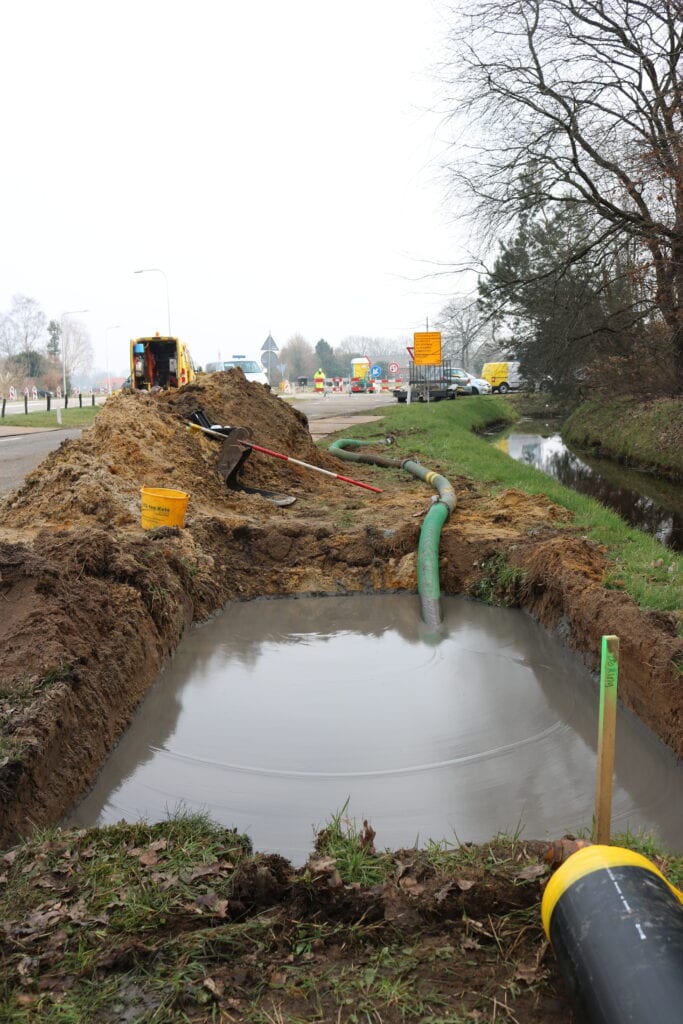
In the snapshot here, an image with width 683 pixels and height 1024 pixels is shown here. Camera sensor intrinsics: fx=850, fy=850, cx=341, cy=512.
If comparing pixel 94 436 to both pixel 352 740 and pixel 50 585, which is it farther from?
pixel 352 740

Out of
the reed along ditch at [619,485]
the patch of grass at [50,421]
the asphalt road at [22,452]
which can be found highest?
the patch of grass at [50,421]

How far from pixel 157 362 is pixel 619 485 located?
1487cm

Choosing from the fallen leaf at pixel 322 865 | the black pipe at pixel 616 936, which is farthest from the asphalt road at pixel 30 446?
the black pipe at pixel 616 936

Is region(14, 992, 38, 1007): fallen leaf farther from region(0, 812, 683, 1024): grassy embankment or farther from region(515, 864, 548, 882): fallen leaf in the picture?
region(515, 864, 548, 882): fallen leaf

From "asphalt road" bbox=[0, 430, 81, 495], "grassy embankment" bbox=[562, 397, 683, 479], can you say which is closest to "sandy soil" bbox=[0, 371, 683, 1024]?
"asphalt road" bbox=[0, 430, 81, 495]

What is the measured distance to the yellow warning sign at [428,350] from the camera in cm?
3066

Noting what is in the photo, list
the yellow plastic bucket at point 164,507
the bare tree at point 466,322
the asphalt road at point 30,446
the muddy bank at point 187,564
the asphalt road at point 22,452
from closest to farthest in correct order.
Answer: the muddy bank at point 187,564 → the yellow plastic bucket at point 164,507 → the asphalt road at point 22,452 → the asphalt road at point 30,446 → the bare tree at point 466,322

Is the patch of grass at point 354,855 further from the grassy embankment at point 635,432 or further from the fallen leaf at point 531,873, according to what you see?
the grassy embankment at point 635,432

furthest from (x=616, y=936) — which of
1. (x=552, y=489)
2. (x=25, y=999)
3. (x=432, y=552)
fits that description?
(x=552, y=489)

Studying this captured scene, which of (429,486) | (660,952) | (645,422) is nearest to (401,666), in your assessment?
(660,952)

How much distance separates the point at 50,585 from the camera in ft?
19.0

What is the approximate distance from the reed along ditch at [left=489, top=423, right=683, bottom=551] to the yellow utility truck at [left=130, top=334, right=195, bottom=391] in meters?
9.93

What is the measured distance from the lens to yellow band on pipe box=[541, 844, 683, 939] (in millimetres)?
2541

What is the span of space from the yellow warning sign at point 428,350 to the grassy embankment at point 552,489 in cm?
467
